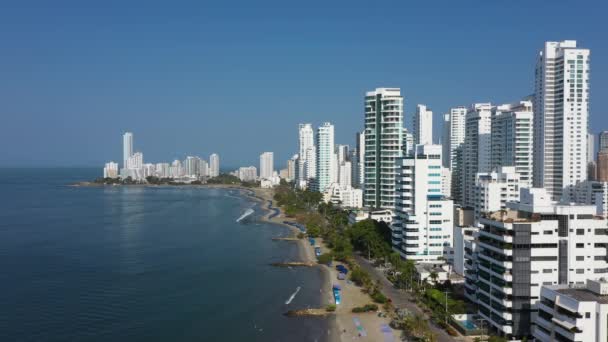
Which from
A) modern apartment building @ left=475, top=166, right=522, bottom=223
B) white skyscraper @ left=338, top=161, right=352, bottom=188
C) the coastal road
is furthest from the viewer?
white skyscraper @ left=338, top=161, right=352, bottom=188

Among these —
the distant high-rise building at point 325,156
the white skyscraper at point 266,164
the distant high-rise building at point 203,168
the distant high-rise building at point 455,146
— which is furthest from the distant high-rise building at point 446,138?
the distant high-rise building at point 203,168

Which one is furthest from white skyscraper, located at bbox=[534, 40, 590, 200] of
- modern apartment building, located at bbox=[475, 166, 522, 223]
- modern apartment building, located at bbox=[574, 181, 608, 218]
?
modern apartment building, located at bbox=[475, 166, 522, 223]

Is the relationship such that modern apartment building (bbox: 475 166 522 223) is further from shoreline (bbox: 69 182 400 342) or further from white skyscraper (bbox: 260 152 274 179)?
white skyscraper (bbox: 260 152 274 179)

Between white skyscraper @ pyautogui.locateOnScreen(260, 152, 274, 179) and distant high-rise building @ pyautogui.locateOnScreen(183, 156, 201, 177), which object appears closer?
white skyscraper @ pyautogui.locateOnScreen(260, 152, 274, 179)

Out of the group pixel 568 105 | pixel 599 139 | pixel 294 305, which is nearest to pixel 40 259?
pixel 294 305

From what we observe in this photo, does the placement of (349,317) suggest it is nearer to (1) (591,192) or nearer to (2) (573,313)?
(2) (573,313)

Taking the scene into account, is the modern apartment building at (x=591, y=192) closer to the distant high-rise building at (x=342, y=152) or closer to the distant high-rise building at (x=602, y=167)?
the distant high-rise building at (x=602, y=167)

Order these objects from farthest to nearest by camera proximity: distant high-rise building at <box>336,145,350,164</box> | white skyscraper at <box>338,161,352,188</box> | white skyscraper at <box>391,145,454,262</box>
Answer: distant high-rise building at <box>336,145,350,164</box> → white skyscraper at <box>338,161,352,188</box> → white skyscraper at <box>391,145,454,262</box>

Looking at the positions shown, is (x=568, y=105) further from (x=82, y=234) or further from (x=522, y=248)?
(x=82, y=234)

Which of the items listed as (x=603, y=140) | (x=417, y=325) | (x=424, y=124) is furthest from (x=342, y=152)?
(x=417, y=325)
